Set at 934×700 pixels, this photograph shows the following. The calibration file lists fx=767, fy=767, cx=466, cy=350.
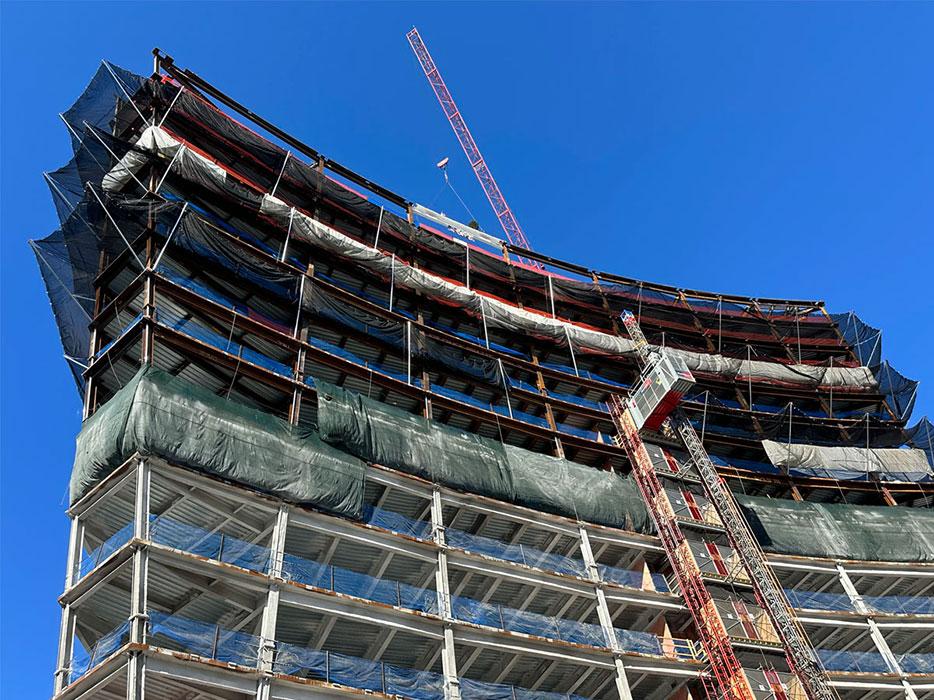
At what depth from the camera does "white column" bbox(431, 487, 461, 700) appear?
24.0 metres

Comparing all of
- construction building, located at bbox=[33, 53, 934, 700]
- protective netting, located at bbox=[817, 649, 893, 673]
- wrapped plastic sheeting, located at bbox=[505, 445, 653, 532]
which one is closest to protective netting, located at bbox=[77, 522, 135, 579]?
construction building, located at bbox=[33, 53, 934, 700]

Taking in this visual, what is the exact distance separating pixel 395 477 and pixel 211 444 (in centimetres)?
786

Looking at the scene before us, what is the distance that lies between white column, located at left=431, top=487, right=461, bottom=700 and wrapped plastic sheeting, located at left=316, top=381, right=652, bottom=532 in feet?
5.64

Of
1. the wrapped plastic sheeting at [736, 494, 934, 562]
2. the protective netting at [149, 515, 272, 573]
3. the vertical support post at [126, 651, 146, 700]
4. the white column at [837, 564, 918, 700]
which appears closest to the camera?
the vertical support post at [126, 651, 146, 700]

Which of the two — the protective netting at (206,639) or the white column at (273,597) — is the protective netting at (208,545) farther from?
the protective netting at (206,639)

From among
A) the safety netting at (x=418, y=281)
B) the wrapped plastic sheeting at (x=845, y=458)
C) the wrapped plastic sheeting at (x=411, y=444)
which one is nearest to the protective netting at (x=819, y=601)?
the wrapped plastic sheeting at (x=845, y=458)

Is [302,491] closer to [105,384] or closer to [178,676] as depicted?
[178,676]

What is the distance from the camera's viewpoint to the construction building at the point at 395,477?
23.5 m

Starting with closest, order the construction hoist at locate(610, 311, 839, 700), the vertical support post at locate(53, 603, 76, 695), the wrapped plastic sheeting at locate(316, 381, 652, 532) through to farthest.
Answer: the vertical support post at locate(53, 603, 76, 695) < the wrapped plastic sheeting at locate(316, 381, 652, 532) < the construction hoist at locate(610, 311, 839, 700)

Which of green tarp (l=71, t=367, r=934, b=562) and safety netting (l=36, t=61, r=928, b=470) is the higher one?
safety netting (l=36, t=61, r=928, b=470)

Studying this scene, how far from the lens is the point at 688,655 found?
3167 centimetres

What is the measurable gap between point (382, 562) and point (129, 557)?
370 inches

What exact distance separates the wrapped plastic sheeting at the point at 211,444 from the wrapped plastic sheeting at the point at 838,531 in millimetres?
22794

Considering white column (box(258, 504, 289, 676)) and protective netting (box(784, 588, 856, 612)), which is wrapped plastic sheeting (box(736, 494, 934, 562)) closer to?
protective netting (box(784, 588, 856, 612))
